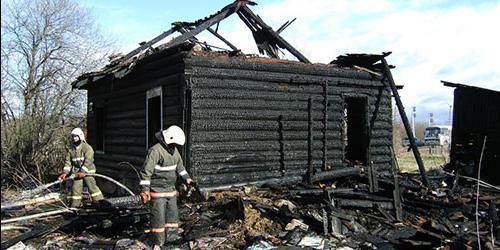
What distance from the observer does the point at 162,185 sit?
7629 mm

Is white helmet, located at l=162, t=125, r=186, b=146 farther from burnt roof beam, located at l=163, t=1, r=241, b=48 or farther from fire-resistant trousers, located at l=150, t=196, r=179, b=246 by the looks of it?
burnt roof beam, located at l=163, t=1, r=241, b=48

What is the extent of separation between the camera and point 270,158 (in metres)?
11.4

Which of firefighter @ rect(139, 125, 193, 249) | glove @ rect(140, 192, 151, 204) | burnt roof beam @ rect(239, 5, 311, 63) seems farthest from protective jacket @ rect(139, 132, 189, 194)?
burnt roof beam @ rect(239, 5, 311, 63)

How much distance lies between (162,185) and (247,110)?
12.8 feet

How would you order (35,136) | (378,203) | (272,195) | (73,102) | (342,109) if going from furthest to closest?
(73,102), (35,136), (342,109), (272,195), (378,203)

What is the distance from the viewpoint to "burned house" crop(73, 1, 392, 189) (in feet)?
34.5

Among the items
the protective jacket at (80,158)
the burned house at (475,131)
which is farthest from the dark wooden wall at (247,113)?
the burned house at (475,131)

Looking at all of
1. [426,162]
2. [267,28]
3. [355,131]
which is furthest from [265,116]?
[426,162]

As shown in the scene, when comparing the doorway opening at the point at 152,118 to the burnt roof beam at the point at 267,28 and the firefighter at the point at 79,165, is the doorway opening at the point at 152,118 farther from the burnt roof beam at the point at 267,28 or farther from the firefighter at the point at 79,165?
the burnt roof beam at the point at 267,28

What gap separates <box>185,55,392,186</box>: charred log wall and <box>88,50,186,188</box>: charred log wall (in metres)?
0.67

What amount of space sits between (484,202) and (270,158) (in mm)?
4655

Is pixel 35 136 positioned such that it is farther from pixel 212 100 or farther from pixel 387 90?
pixel 387 90

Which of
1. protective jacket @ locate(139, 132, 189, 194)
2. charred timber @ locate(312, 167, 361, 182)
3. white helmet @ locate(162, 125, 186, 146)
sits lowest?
charred timber @ locate(312, 167, 361, 182)

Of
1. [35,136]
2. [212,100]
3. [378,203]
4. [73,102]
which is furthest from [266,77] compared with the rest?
[73,102]
